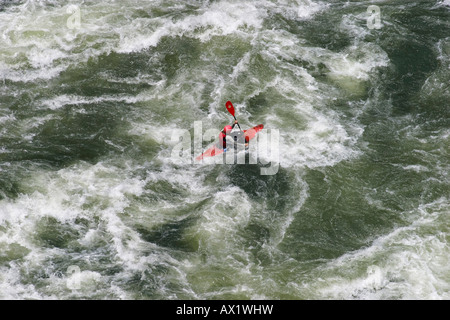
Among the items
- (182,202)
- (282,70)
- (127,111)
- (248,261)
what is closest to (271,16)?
(282,70)

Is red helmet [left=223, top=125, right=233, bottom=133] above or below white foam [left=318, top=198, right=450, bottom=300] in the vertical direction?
above

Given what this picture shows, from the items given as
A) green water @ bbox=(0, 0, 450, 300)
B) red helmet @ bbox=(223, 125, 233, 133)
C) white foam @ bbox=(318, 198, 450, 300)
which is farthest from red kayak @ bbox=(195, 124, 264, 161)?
white foam @ bbox=(318, 198, 450, 300)

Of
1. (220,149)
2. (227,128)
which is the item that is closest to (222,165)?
(220,149)

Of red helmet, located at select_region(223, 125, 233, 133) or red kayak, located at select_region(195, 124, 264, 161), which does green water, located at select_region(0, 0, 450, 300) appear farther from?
red helmet, located at select_region(223, 125, 233, 133)

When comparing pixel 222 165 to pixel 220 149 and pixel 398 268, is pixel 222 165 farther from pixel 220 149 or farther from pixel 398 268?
pixel 398 268

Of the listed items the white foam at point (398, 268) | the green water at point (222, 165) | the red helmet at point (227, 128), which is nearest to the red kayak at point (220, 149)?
the green water at point (222, 165)
